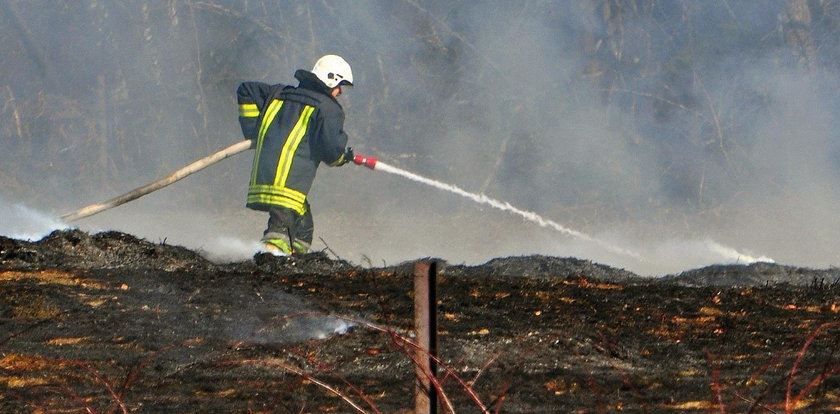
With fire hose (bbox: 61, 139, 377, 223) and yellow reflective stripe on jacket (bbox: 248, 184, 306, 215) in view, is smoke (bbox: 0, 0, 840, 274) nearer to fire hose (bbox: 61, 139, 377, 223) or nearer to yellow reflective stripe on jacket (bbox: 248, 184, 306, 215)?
fire hose (bbox: 61, 139, 377, 223)

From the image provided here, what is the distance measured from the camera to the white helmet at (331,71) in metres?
10.9

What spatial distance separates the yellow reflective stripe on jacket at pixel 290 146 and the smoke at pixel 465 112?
7893mm

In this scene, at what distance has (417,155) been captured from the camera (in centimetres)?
1955

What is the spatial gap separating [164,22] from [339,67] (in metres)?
10.00

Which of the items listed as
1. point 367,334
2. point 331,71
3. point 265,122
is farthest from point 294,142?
point 367,334

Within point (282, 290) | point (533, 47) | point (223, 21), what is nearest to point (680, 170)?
point (533, 47)

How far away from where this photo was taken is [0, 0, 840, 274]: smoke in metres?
19.0

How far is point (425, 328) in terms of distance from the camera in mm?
2729

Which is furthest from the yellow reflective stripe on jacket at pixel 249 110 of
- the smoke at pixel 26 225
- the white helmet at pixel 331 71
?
the smoke at pixel 26 225

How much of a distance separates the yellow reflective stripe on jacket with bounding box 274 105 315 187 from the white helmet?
544 mm

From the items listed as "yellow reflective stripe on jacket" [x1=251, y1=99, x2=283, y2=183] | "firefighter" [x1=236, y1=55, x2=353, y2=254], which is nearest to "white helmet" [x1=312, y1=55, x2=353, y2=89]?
"firefighter" [x1=236, y1=55, x2=353, y2=254]

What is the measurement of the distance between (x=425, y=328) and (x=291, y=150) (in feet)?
25.5

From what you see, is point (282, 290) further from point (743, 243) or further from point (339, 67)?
point (743, 243)

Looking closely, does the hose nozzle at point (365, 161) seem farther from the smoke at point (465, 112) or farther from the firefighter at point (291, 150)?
the smoke at point (465, 112)
